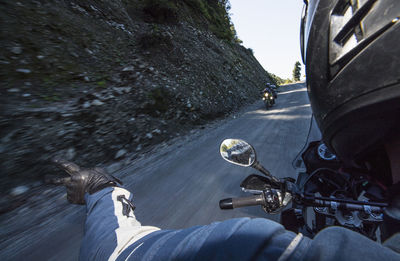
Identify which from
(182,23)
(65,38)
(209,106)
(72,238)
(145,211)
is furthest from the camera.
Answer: (182,23)

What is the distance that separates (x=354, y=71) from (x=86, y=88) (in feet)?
14.4

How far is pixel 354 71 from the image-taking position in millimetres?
654

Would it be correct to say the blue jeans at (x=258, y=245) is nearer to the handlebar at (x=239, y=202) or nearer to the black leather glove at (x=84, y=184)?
the handlebar at (x=239, y=202)

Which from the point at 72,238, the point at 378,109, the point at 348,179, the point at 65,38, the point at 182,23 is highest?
the point at 182,23

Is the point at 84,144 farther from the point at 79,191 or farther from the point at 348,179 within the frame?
the point at 348,179

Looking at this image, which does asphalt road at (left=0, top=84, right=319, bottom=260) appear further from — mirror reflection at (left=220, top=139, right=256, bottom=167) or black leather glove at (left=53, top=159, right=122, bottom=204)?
mirror reflection at (left=220, top=139, right=256, bottom=167)

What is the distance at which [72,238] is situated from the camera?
154 centimetres

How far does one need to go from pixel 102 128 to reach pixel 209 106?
398 cm

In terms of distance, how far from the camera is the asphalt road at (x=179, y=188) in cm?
150

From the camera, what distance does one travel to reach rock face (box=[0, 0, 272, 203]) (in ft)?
8.52

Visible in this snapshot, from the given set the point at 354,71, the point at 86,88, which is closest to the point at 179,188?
the point at 354,71

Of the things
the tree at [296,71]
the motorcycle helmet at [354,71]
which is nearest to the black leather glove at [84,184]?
the motorcycle helmet at [354,71]

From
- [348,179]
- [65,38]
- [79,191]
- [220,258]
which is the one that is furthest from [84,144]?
[348,179]

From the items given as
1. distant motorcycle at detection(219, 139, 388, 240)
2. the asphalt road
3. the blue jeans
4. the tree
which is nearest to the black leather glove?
the asphalt road
